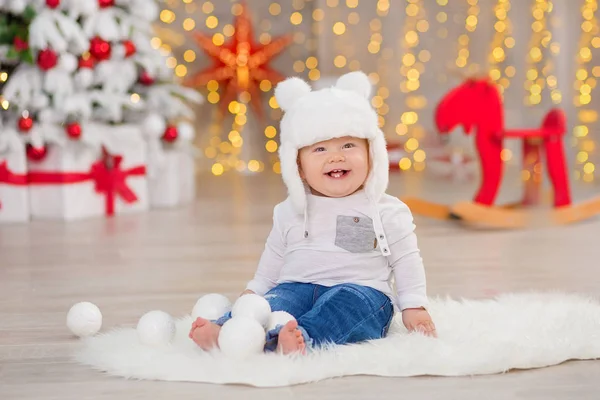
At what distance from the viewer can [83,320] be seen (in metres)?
1.77

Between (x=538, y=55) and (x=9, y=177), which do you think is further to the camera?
(x=538, y=55)

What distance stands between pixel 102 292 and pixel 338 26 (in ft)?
14.0

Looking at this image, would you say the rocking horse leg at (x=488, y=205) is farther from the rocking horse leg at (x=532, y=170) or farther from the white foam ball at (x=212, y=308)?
the white foam ball at (x=212, y=308)

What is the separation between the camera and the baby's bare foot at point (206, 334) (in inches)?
61.6

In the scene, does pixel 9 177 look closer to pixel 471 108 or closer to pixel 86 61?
pixel 86 61

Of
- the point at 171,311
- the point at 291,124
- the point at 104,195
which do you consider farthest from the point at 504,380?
the point at 104,195

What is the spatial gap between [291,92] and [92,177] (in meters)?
2.26

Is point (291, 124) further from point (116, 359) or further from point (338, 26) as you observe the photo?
point (338, 26)

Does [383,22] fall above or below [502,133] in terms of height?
above

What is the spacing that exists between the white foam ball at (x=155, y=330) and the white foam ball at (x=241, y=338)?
0.17 m

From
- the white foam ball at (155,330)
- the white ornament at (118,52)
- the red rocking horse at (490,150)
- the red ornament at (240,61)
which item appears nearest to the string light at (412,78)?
the red ornament at (240,61)

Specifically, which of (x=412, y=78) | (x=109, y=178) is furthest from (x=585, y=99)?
(x=109, y=178)

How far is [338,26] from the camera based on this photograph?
20.3ft

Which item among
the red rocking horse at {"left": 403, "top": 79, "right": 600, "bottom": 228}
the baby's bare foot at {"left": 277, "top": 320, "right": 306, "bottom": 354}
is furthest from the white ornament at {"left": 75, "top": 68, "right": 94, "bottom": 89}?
the baby's bare foot at {"left": 277, "top": 320, "right": 306, "bottom": 354}
